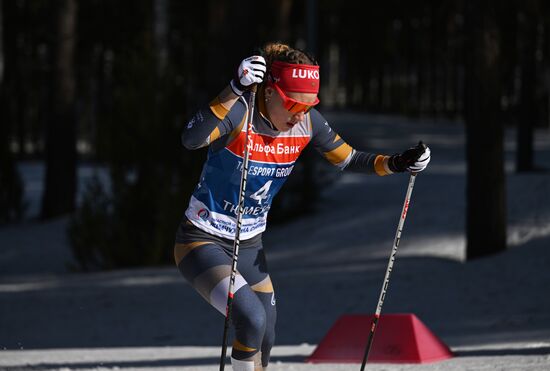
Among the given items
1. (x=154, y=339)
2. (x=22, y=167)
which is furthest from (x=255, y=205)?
(x=22, y=167)

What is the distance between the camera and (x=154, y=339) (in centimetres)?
952

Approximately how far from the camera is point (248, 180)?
16.2 feet

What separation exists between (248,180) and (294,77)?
0.52m

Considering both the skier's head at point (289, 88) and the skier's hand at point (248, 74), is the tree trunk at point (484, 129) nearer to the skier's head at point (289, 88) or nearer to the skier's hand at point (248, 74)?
the skier's head at point (289, 88)

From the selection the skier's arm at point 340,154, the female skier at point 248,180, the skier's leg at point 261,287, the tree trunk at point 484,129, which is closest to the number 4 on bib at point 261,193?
the female skier at point 248,180

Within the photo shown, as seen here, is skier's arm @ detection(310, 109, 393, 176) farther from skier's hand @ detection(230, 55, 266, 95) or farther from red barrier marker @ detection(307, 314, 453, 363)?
red barrier marker @ detection(307, 314, 453, 363)

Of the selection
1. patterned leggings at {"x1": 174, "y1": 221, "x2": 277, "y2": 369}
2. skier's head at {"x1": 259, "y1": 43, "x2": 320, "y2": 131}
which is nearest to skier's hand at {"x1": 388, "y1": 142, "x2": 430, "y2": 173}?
skier's head at {"x1": 259, "y1": 43, "x2": 320, "y2": 131}

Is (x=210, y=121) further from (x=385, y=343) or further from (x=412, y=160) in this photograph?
(x=385, y=343)

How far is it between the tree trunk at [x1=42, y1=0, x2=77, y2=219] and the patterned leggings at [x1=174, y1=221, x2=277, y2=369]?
14.4 metres

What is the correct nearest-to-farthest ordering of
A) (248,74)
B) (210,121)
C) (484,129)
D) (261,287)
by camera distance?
(248,74) → (210,121) → (261,287) → (484,129)

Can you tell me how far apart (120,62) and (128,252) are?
2.42m

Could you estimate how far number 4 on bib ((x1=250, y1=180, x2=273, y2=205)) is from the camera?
4.96 m

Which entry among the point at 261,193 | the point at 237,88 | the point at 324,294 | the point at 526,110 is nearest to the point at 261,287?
the point at 261,193

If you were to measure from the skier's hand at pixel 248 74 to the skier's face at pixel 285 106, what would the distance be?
22cm
